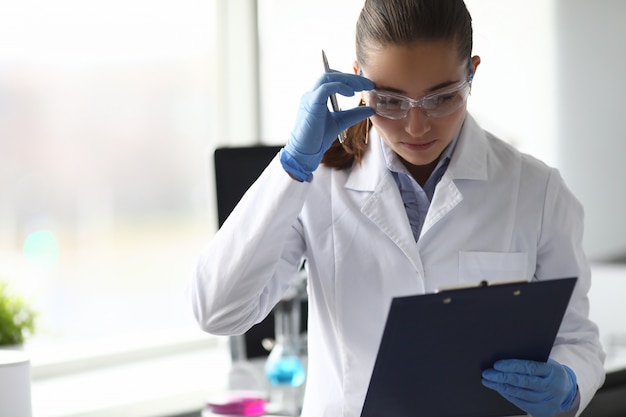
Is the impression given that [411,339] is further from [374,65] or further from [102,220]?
[102,220]

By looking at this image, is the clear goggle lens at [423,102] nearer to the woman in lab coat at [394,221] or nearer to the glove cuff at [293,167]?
the woman in lab coat at [394,221]

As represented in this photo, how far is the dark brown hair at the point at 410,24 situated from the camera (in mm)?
1494

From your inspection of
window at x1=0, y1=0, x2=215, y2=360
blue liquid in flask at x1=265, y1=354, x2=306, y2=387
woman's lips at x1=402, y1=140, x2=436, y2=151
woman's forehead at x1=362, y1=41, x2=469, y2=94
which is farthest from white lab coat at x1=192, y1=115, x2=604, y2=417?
window at x1=0, y1=0, x2=215, y2=360

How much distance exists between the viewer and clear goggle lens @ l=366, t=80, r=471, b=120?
1.51 m

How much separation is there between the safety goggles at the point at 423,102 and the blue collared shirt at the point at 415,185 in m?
0.18

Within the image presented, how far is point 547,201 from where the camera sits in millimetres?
1646

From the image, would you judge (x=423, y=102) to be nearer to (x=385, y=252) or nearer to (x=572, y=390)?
(x=385, y=252)

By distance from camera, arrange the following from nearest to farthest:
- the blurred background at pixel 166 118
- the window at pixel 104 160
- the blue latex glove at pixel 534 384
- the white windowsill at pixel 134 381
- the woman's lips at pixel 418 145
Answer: the blue latex glove at pixel 534 384 < the woman's lips at pixel 418 145 < the white windowsill at pixel 134 381 < the blurred background at pixel 166 118 < the window at pixel 104 160

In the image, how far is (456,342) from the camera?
1.39m

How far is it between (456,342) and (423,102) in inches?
16.9

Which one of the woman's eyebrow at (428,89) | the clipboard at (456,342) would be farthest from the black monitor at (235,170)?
the clipboard at (456,342)

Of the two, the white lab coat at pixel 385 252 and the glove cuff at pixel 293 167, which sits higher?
the glove cuff at pixel 293 167

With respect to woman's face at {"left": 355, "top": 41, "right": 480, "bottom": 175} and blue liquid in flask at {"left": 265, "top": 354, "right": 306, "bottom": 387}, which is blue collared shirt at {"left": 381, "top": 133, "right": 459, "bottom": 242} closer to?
woman's face at {"left": 355, "top": 41, "right": 480, "bottom": 175}

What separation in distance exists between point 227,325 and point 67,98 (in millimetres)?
1963
